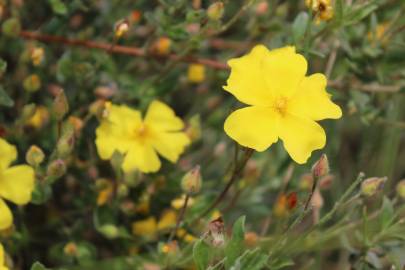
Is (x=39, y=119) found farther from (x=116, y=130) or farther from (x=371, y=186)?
(x=371, y=186)

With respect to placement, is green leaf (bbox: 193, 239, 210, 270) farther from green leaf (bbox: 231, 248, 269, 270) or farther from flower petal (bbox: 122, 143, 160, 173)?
flower petal (bbox: 122, 143, 160, 173)

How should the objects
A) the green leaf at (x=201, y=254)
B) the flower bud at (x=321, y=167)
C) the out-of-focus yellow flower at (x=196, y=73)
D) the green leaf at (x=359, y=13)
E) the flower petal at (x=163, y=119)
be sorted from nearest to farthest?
the green leaf at (x=201, y=254), the flower bud at (x=321, y=167), the green leaf at (x=359, y=13), the flower petal at (x=163, y=119), the out-of-focus yellow flower at (x=196, y=73)

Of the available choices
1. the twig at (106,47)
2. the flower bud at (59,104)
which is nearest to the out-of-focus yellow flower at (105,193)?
the flower bud at (59,104)

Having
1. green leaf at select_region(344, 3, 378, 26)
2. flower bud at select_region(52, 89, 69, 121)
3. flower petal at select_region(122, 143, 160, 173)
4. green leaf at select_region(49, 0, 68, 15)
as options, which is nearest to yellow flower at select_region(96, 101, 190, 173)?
flower petal at select_region(122, 143, 160, 173)

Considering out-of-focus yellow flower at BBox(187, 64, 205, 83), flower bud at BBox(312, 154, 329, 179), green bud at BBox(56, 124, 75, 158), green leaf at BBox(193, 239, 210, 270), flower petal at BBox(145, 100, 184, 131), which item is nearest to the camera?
green leaf at BBox(193, 239, 210, 270)

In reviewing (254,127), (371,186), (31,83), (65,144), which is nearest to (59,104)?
(65,144)

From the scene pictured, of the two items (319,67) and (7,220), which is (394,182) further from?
(7,220)

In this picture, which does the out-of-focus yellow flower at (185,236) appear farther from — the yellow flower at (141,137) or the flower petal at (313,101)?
the flower petal at (313,101)
